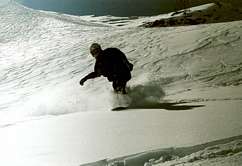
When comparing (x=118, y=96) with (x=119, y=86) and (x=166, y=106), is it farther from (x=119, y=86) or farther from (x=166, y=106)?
(x=166, y=106)

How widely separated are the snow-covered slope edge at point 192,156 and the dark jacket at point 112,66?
322mm

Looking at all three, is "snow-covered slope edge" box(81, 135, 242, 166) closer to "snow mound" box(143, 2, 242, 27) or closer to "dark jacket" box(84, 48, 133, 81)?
"dark jacket" box(84, 48, 133, 81)

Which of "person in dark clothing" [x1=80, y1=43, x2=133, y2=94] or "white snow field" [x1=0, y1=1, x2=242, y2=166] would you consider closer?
"white snow field" [x1=0, y1=1, x2=242, y2=166]

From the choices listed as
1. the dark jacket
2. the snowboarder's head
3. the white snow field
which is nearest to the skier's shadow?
the white snow field

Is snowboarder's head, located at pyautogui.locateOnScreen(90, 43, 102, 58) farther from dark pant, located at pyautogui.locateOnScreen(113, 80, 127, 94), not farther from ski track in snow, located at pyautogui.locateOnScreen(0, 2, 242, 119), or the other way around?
dark pant, located at pyautogui.locateOnScreen(113, 80, 127, 94)

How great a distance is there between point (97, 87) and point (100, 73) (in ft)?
0.18

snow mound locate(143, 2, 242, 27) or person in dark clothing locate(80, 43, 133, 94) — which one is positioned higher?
snow mound locate(143, 2, 242, 27)

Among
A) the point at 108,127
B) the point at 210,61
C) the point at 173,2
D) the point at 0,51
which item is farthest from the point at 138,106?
the point at 0,51

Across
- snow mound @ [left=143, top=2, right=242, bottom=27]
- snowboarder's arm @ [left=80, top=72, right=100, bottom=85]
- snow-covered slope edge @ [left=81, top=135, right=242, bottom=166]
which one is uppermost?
snow mound @ [left=143, top=2, right=242, bottom=27]

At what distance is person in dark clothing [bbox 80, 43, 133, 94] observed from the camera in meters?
1.91

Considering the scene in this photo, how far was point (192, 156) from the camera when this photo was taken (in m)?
1.75

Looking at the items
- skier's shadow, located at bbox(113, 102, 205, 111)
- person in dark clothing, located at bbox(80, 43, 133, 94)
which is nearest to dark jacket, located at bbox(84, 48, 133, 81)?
person in dark clothing, located at bbox(80, 43, 133, 94)

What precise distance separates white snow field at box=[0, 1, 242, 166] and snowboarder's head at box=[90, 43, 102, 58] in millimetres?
23

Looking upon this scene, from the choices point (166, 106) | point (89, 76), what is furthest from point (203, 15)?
point (89, 76)
